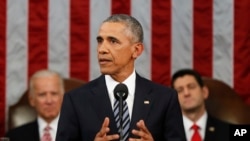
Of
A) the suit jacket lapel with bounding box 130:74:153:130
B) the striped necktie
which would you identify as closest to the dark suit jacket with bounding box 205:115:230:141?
the suit jacket lapel with bounding box 130:74:153:130

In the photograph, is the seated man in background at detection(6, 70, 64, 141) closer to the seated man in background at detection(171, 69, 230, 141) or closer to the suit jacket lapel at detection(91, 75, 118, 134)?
the seated man in background at detection(171, 69, 230, 141)

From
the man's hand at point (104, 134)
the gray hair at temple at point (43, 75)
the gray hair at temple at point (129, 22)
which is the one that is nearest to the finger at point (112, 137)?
the man's hand at point (104, 134)

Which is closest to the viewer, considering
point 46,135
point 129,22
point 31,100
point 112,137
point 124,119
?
point 112,137

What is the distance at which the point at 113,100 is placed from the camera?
3.05m

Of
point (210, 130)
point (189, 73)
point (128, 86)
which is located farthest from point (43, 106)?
point (128, 86)

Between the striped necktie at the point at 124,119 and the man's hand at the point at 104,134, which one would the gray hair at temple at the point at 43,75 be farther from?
the man's hand at the point at 104,134

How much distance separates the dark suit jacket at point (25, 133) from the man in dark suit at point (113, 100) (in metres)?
2.00

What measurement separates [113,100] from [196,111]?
2.14 m

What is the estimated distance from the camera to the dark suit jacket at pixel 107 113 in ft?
9.69

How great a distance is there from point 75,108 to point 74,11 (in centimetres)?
250

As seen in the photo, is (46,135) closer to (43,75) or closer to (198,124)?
(43,75)

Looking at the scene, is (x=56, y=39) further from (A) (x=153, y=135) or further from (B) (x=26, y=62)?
(A) (x=153, y=135)

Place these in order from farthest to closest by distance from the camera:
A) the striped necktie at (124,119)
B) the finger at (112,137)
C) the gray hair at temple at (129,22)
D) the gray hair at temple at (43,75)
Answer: the gray hair at temple at (43,75)
the gray hair at temple at (129,22)
the striped necktie at (124,119)
the finger at (112,137)

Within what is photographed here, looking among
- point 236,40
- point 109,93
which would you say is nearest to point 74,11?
point 236,40
